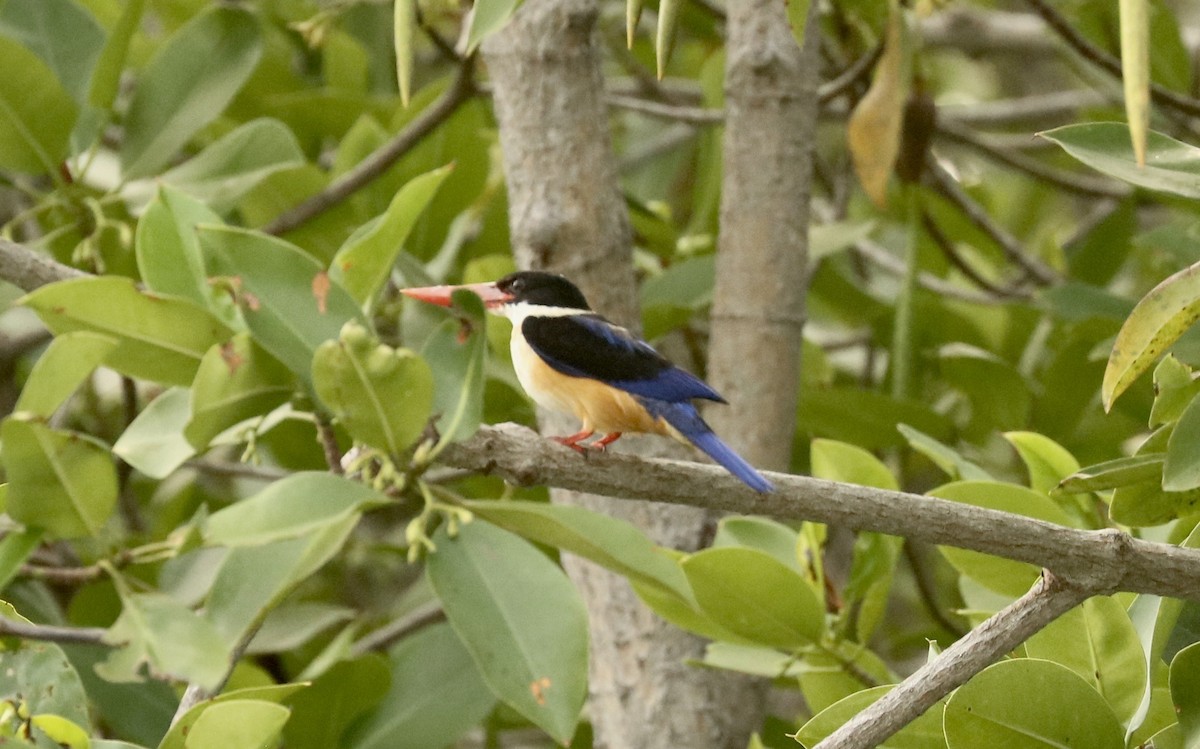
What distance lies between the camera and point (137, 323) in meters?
1.36

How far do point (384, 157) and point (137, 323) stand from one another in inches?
43.0

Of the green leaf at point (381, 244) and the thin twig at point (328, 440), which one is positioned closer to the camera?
the thin twig at point (328, 440)

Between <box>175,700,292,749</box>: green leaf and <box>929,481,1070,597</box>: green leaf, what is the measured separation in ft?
2.49

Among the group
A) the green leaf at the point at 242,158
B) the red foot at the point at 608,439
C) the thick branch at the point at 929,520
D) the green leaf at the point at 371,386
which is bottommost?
the red foot at the point at 608,439

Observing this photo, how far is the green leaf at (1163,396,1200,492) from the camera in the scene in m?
1.30

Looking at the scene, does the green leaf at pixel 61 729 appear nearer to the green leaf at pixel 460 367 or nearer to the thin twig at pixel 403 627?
the green leaf at pixel 460 367

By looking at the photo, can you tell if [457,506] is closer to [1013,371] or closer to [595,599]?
[595,599]

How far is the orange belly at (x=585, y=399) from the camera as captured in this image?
1905 mm

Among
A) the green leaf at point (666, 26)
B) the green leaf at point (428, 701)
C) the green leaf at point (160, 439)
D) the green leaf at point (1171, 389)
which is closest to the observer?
the green leaf at point (666, 26)

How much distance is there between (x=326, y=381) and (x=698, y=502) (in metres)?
0.41

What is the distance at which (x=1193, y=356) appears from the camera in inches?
68.9

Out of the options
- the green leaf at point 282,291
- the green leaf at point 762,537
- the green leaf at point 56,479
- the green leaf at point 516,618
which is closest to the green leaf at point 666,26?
the green leaf at point 282,291

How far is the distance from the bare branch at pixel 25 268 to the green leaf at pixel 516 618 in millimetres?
482

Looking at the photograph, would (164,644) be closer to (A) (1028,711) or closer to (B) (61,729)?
(B) (61,729)
